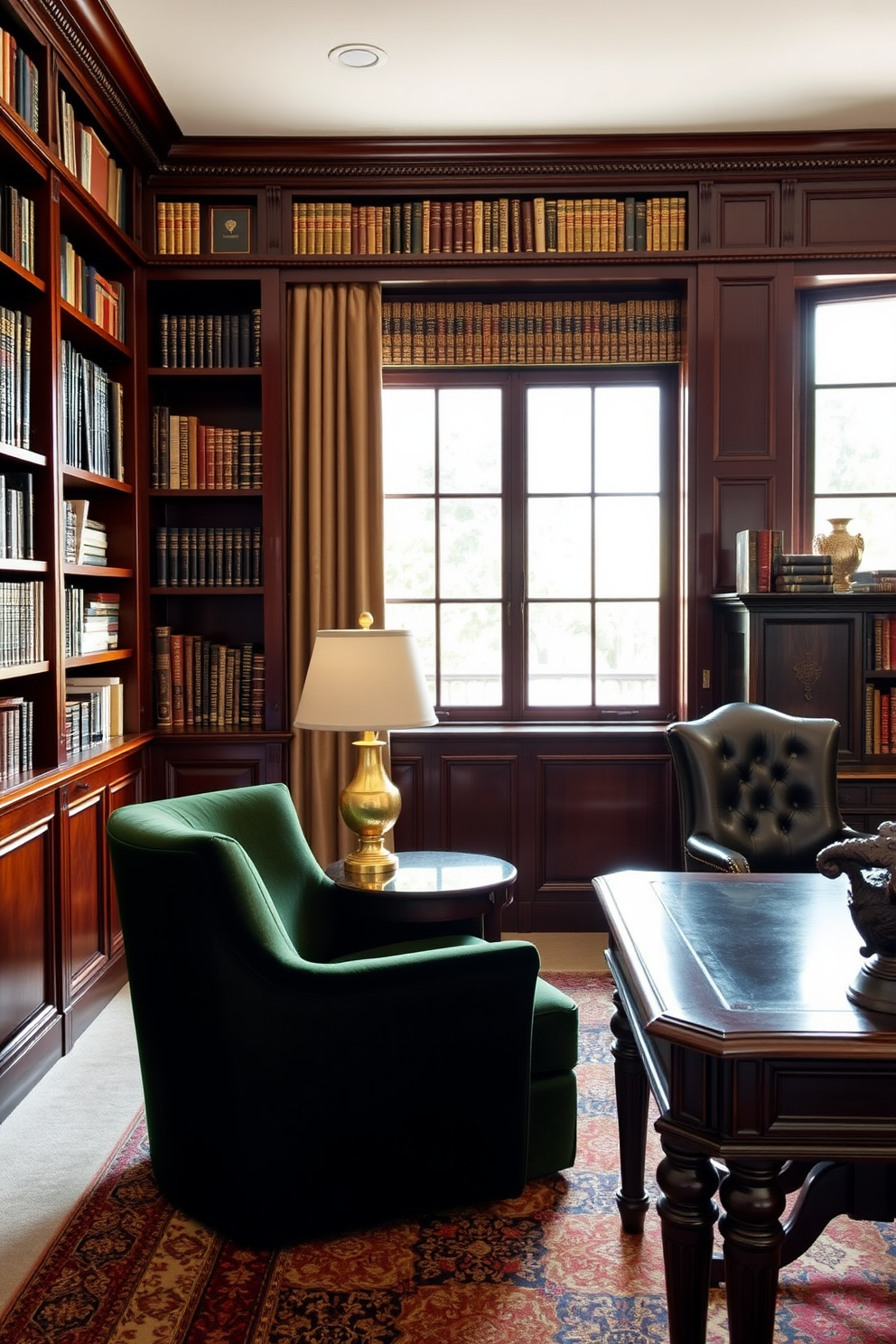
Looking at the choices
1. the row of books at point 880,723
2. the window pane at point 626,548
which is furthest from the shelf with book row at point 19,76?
the row of books at point 880,723

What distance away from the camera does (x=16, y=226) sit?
319cm

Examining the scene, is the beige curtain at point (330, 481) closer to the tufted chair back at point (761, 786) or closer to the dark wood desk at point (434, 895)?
the dark wood desk at point (434, 895)

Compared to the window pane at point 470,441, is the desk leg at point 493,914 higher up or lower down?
lower down

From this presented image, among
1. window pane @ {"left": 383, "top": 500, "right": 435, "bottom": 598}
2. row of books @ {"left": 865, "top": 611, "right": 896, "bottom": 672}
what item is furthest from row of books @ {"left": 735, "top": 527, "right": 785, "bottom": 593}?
window pane @ {"left": 383, "top": 500, "right": 435, "bottom": 598}

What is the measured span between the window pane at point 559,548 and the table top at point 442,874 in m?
1.78

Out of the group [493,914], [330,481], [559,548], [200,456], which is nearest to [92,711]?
[200,456]

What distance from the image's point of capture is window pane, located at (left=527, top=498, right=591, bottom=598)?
15.8ft

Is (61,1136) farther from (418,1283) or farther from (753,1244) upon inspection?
(753,1244)

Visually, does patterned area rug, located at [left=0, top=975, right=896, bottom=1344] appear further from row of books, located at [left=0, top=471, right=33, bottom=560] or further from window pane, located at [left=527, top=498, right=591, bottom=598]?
window pane, located at [left=527, top=498, right=591, bottom=598]

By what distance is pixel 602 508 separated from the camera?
15.8 feet

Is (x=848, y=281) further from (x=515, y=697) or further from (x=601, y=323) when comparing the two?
(x=515, y=697)

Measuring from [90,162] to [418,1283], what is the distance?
141 inches

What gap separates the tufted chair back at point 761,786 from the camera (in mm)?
3521

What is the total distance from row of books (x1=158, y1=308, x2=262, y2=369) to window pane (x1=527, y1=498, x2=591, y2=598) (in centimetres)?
136
